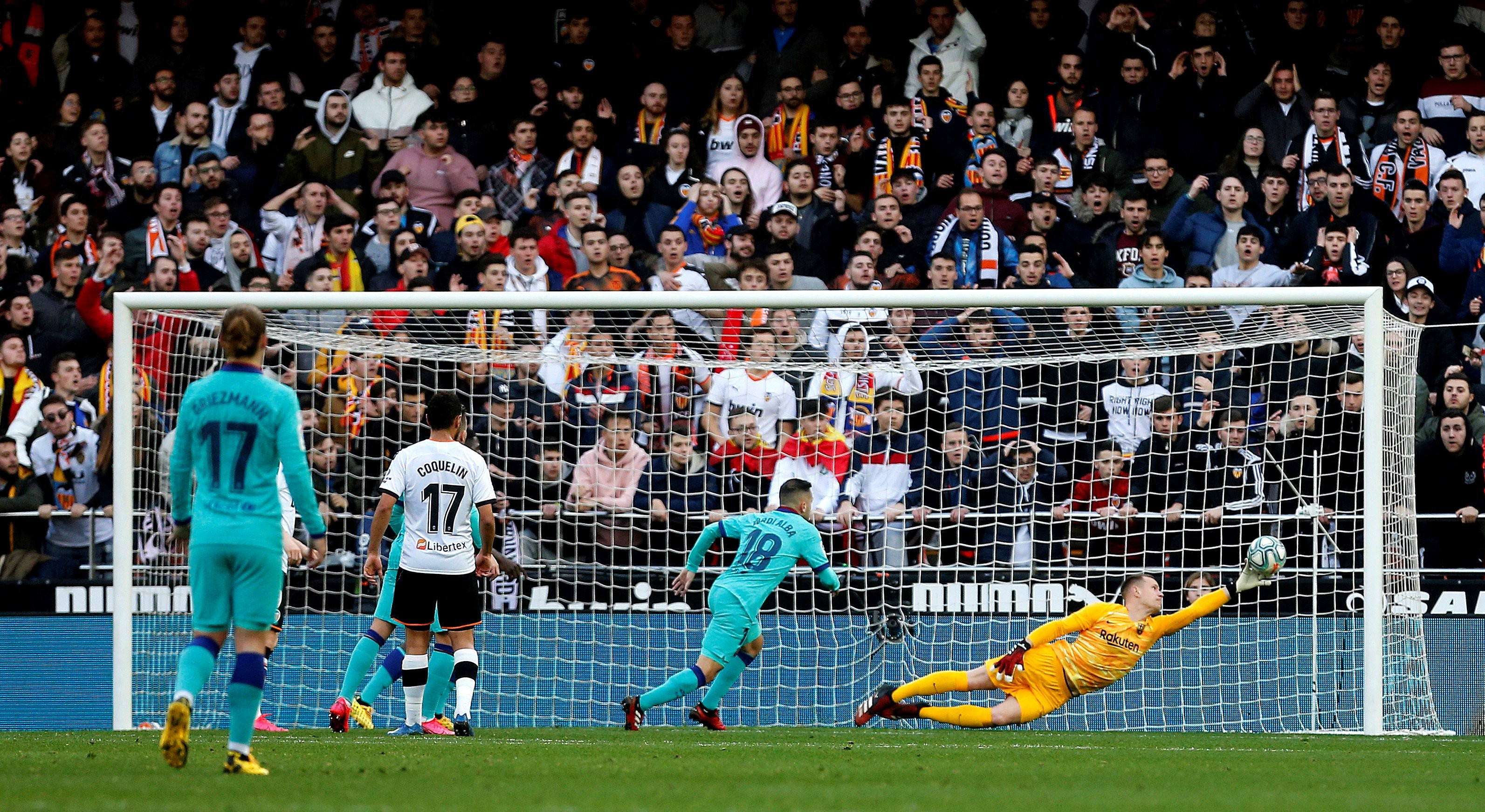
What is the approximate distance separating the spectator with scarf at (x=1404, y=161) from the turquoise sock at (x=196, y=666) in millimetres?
11151

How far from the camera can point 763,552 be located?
34.4ft

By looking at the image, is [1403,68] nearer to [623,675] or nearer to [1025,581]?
[1025,581]

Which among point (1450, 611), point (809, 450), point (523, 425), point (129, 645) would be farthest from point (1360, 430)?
point (129, 645)

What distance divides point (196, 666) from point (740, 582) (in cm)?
448

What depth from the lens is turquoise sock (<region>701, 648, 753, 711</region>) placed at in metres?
10.6

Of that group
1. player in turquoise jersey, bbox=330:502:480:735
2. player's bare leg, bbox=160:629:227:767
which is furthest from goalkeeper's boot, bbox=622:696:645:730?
player's bare leg, bbox=160:629:227:767

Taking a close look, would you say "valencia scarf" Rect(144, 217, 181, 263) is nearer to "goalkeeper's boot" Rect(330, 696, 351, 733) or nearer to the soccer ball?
"goalkeeper's boot" Rect(330, 696, 351, 733)

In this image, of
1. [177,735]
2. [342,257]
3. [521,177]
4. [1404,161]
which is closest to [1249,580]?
[177,735]

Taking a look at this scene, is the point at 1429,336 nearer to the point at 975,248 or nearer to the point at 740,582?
the point at 975,248

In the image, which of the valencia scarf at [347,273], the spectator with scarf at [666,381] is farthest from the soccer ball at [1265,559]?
the valencia scarf at [347,273]

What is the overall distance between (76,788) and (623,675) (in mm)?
6428

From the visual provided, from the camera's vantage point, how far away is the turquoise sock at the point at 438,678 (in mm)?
9797

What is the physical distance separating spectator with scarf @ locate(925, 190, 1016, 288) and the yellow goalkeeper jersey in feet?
15.8

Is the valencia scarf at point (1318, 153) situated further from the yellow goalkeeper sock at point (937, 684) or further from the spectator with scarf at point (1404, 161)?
the yellow goalkeeper sock at point (937, 684)
